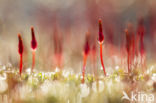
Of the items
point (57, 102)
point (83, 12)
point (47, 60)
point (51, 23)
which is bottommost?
point (57, 102)

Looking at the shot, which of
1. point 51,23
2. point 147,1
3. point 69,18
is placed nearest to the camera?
Answer: point 51,23

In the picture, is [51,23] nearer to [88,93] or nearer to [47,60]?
[47,60]

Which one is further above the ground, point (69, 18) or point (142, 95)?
point (69, 18)

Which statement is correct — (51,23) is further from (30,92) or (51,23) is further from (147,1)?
(30,92)

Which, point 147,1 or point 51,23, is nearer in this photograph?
point 51,23

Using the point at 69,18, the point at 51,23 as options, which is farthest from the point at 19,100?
the point at 69,18

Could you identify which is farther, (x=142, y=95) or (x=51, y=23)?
(x=51, y=23)

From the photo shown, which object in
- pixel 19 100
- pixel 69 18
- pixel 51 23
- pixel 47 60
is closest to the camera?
pixel 19 100

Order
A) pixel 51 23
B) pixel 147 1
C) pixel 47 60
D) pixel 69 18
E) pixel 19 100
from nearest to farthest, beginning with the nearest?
pixel 19 100
pixel 47 60
pixel 51 23
pixel 147 1
pixel 69 18

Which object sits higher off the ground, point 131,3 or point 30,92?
point 131,3

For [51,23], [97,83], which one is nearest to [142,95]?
[97,83]
